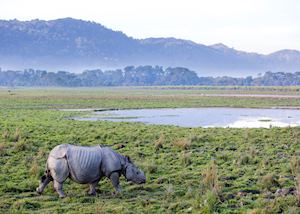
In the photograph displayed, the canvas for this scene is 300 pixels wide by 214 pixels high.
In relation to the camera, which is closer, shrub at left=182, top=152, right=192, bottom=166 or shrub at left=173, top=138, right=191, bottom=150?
shrub at left=182, top=152, right=192, bottom=166

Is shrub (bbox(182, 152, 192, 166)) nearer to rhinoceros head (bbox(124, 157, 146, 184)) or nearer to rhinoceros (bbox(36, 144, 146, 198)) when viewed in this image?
rhinoceros head (bbox(124, 157, 146, 184))

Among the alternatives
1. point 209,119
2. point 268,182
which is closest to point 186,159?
point 268,182

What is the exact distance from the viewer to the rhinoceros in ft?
39.2

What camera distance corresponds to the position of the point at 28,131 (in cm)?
2517

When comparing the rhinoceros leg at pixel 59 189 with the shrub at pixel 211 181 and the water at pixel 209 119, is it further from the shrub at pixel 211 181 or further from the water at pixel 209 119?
the water at pixel 209 119

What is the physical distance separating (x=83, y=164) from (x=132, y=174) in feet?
4.88

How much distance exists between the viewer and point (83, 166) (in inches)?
471

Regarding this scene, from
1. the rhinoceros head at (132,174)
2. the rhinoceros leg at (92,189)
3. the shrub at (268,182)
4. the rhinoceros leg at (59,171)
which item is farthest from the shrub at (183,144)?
the rhinoceros leg at (59,171)

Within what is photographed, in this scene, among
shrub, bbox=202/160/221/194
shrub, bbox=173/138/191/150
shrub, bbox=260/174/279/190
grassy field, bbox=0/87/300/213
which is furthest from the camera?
shrub, bbox=173/138/191/150

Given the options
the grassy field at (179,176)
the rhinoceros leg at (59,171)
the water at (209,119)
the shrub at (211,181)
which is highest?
the rhinoceros leg at (59,171)

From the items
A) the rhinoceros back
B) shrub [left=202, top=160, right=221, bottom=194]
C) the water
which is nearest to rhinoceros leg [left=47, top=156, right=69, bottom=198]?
the rhinoceros back

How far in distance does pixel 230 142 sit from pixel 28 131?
1098 cm

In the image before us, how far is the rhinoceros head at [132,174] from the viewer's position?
41.6ft

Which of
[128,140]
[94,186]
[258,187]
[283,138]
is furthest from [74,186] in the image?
[283,138]
